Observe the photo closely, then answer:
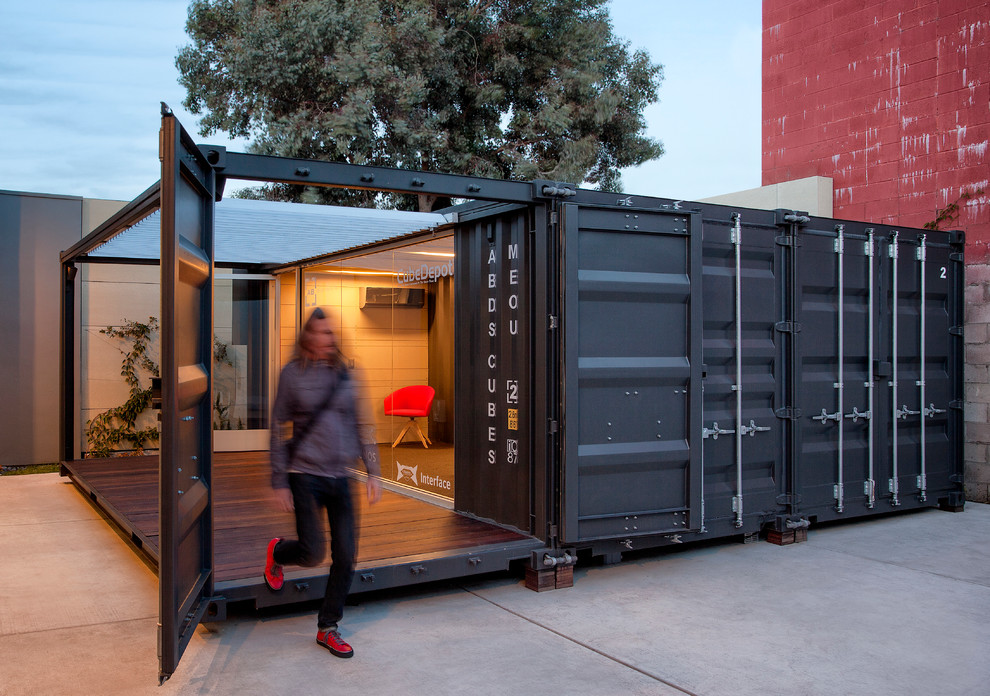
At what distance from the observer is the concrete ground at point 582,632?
150 inches

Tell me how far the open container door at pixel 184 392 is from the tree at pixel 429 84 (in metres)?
10.8

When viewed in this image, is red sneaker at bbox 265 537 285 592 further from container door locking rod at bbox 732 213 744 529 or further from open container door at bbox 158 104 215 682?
container door locking rod at bbox 732 213 744 529

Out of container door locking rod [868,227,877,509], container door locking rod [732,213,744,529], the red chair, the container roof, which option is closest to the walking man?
the container roof

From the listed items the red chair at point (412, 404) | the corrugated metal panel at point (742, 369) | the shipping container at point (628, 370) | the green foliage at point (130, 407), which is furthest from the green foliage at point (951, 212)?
the green foliage at point (130, 407)

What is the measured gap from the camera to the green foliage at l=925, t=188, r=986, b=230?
846 centimetres

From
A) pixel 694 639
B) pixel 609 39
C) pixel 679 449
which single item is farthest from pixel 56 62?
pixel 694 639

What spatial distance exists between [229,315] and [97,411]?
2053mm

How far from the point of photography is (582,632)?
450cm

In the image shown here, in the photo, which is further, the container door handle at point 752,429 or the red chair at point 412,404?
the red chair at point 412,404

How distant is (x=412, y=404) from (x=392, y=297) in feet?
3.79

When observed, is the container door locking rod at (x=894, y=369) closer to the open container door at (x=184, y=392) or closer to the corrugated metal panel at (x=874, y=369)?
the corrugated metal panel at (x=874, y=369)

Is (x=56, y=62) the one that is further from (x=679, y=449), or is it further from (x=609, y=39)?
(x=679, y=449)

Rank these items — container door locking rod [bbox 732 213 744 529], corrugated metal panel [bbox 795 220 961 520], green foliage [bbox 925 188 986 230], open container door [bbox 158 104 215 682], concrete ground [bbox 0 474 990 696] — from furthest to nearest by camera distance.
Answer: green foliage [bbox 925 188 986 230] < corrugated metal panel [bbox 795 220 961 520] < container door locking rod [bbox 732 213 744 529] < concrete ground [bbox 0 474 990 696] < open container door [bbox 158 104 215 682]

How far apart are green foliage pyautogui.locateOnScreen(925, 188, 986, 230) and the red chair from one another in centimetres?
555
